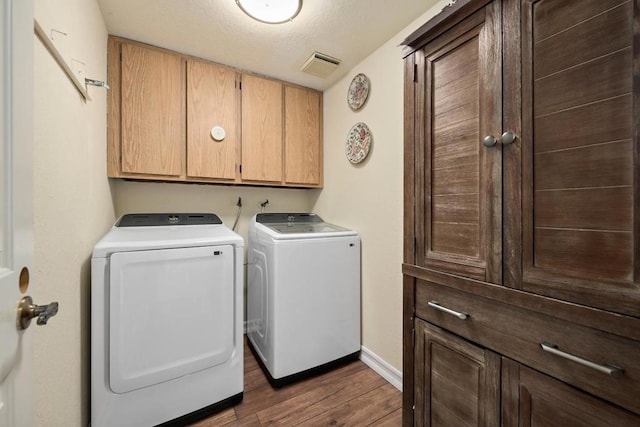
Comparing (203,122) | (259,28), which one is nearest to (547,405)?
(259,28)

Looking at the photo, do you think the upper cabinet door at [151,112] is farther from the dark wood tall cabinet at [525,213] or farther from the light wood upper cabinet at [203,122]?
the dark wood tall cabinet at [525,213]

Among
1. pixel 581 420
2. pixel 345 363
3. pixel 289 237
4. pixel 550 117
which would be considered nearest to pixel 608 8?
pixel 550 117

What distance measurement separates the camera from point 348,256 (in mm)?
1965

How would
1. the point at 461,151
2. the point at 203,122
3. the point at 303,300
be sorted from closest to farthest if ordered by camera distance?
the point at 461,151 < the point at 303,300 < the point at 203,122

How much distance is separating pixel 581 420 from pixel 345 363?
1.52 metres

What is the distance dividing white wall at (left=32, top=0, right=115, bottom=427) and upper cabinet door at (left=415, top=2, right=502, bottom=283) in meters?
1.23

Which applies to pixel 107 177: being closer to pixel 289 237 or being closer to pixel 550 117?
pixel 289 237

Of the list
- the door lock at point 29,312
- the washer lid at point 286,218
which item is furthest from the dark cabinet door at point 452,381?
the washer lid at point 286,218

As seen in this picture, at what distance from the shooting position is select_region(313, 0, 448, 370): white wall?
174 cm

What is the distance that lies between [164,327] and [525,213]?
1630 mm

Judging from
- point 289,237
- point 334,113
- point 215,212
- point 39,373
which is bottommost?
point 39,373

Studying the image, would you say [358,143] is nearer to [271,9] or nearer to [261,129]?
[261,129]

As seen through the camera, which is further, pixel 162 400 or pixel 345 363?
pixel 345 363

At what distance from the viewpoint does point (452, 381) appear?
38.1 inches
